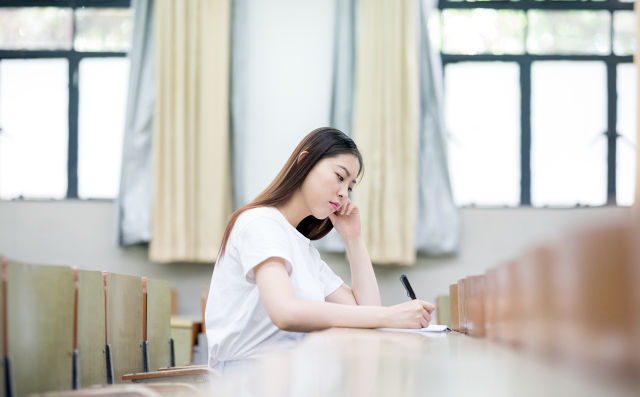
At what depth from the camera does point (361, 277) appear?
2217 mm

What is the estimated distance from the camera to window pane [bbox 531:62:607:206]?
529cm

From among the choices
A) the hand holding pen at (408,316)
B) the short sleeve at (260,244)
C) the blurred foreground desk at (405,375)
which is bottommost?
the hand holding pen at (408,316)

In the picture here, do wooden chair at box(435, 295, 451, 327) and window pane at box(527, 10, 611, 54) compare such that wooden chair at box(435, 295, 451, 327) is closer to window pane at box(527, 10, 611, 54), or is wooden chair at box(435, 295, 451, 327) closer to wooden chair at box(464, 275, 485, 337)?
wooden chair at box(464, 275, 485, 337)

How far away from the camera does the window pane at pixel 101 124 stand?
17.5 feet

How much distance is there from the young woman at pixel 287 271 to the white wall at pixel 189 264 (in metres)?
3.01

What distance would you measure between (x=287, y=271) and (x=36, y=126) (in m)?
4.20

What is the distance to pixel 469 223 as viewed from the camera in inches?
204

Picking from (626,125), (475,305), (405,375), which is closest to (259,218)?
(475,305)

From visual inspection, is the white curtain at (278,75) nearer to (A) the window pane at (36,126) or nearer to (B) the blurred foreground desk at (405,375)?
(A) the window pane at (36,126)

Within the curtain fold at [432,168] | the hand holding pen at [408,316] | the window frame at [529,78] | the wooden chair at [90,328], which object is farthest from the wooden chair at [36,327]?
the window frame at [529,78]

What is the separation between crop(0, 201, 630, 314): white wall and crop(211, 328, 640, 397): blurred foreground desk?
3.89 metres

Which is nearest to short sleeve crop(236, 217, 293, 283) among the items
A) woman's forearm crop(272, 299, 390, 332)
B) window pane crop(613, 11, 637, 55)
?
woman's forearm crop(272, 299, 390, 332)

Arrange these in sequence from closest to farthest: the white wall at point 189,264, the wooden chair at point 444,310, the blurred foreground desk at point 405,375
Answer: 1. the blurred foreground desk at point 405,375
2. the wooden chair at point 444,310
3. the white wall at point 189,264

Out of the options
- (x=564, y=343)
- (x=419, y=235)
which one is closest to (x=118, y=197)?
(x=419, y=235)
